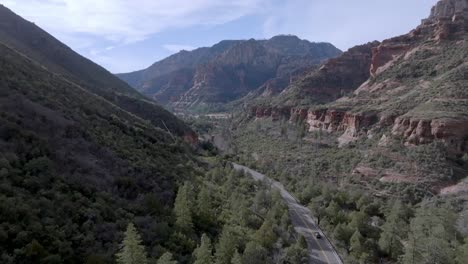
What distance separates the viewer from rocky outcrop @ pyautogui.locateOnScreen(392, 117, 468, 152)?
51188mm

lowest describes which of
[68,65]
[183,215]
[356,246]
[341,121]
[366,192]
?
[356,246]

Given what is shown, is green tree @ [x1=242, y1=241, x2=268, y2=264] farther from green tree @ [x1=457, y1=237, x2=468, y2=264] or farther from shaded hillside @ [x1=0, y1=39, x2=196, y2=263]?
green tree @ [x1=457, y1=237, x2=468, y2=264]

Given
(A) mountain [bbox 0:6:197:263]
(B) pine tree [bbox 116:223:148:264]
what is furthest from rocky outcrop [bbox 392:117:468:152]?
(B) pine tree [bbox 116:223:148:264]

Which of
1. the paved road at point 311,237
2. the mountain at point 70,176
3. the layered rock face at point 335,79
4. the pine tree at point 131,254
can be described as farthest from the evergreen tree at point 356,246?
the layered rock face at point 335,79

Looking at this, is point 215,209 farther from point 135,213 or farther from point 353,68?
point 353,68

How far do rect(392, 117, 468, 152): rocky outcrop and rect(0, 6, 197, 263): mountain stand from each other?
34.0 m

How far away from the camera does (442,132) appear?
169 ft

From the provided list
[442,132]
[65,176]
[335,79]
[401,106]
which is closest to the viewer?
[65,176]

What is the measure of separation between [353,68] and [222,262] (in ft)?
350

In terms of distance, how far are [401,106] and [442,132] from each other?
14.4 metres

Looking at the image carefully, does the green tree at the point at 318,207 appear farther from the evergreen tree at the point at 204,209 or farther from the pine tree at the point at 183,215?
the pine tree at the point at 183,215

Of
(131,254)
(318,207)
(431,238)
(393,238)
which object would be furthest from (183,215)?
(318,207)

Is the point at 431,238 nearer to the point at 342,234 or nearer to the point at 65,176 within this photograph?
the point at 342,234

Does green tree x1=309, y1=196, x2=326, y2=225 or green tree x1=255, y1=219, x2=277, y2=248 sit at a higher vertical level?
green tree x1=255, y1=219, x2=277, y2=248
